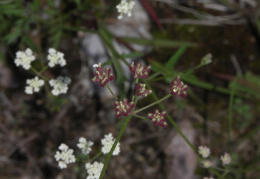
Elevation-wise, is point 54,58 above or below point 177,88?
above

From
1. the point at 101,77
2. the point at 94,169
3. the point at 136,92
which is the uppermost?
the point at 101,77

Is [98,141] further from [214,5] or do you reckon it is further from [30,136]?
[214,5]

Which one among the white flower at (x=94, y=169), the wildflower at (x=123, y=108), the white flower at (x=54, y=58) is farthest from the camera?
the white flower at (x=54, y=58)

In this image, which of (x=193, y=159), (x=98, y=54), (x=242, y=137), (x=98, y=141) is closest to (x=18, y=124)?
(x=98, y=141)

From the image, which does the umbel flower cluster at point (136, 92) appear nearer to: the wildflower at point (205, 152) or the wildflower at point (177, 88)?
the wildflower at point (177, 88)

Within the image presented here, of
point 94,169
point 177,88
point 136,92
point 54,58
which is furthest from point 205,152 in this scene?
point 54,58

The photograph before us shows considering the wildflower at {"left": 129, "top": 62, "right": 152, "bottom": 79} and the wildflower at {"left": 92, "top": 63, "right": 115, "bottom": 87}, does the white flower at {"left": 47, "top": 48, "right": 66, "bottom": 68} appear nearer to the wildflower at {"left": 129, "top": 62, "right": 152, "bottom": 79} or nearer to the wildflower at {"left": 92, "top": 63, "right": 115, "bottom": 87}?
the wildflower at {"left": 92, "top": 63, "right": 115, "bottom": 87}

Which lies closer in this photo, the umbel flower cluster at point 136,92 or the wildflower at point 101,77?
the umbel flower cluster at point 136,92

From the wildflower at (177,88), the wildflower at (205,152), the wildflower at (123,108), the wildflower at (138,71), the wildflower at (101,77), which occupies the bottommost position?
the wildflower at (205,152)

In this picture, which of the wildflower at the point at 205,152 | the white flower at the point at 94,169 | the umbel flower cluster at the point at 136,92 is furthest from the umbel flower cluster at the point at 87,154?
the wildflower at the point at 205,152

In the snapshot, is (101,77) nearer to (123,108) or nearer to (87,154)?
(123,108)

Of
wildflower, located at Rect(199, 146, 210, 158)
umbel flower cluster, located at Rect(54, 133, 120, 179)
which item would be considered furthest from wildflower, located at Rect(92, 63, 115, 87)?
wildflower, located at Rect(199, 146, 210, 158)
